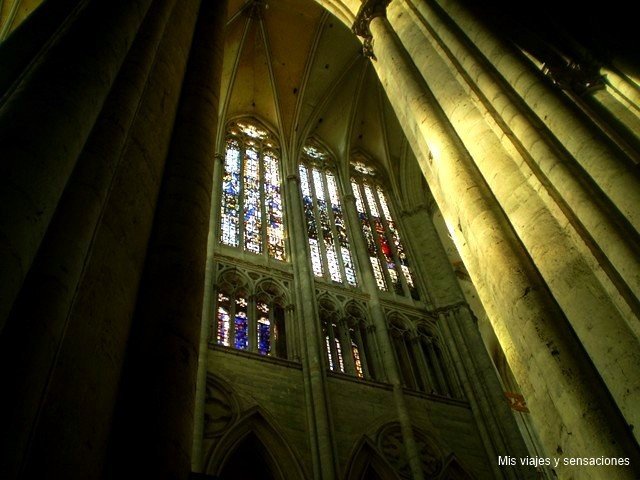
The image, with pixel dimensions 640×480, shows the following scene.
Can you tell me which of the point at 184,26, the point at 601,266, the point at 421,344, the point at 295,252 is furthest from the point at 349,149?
the point at 601,266

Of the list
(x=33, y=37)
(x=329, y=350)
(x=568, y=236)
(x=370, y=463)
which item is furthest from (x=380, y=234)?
(x=33, y=37)

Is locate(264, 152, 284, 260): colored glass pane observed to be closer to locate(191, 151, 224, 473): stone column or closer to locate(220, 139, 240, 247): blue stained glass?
locate(220, 139, 240, 247): blue stained glass

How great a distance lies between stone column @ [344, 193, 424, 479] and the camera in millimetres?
8711

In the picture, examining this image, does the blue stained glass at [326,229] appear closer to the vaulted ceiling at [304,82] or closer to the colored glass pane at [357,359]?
the vaulted ceiling at [304,82]

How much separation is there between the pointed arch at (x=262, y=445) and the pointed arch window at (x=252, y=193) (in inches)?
A: 162

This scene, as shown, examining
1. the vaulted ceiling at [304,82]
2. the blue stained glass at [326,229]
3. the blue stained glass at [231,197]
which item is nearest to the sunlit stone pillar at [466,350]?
the blue stained glass at [326,229]

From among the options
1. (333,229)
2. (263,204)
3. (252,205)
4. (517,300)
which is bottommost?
(517,300)

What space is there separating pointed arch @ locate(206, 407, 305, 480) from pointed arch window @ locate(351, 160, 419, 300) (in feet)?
16.1

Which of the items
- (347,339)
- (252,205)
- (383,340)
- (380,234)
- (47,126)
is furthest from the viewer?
(380,234)

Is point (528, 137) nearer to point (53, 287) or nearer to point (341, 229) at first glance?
point (53, 287)

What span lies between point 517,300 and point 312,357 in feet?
19.3

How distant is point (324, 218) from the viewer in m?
13.5

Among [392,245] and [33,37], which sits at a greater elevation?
[392,245]

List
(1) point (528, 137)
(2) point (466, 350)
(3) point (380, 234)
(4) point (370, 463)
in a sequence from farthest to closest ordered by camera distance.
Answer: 1. (3) point (380, 234)
2. (2) point (466, 350)
3. (4) point (370, 463)
4. (1) point (528, 137)
